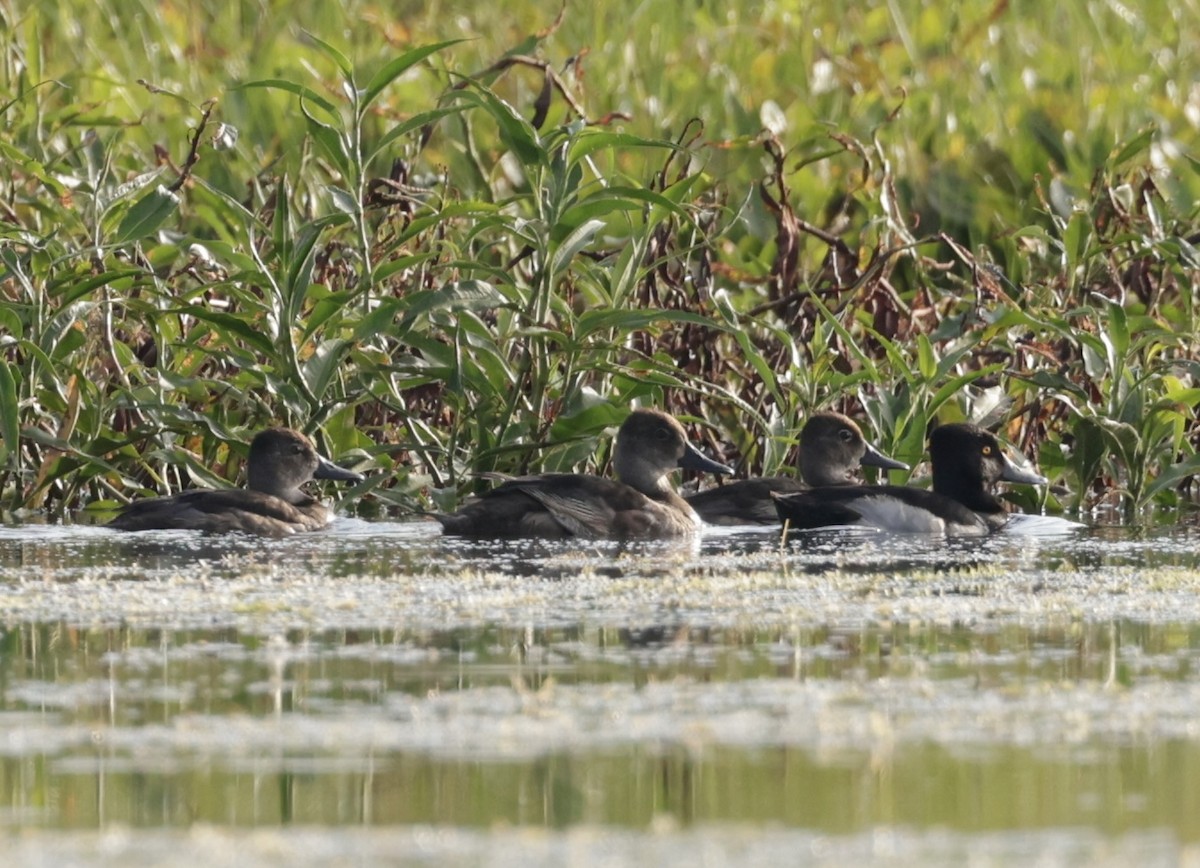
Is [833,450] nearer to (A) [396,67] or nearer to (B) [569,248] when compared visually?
(B) [569,248]

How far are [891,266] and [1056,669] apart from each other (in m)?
7.40

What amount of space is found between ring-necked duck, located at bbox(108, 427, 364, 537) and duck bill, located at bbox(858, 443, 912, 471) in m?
2.18

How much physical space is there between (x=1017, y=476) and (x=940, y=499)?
449 millimetres

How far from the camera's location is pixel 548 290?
32.0 feet

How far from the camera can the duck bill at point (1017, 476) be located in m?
10.4

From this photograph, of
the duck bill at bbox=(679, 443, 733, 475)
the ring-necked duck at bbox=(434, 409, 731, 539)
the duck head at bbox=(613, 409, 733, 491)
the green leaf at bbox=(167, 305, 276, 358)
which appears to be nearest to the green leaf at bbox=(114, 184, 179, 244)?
the green leaf at bbox=(167, 305, 276, 358)

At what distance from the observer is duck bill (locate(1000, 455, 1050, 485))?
10.4 meters

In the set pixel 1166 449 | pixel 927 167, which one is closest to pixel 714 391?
pixel 1166 449

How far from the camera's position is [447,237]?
11320 millimetres

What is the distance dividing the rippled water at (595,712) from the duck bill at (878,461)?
7.22 feet

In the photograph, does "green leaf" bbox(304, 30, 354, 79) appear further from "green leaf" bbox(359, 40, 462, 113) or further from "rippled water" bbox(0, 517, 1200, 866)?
"rippled water" bbox(0, 517, 1200, 866)

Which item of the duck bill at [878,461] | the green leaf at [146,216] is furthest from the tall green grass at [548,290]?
the duck bill at [878,461]

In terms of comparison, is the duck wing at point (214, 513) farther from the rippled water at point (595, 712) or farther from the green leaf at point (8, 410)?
the rippled water at point (595, 712)

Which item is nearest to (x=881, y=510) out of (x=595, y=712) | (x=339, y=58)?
(x=339, y=58)
